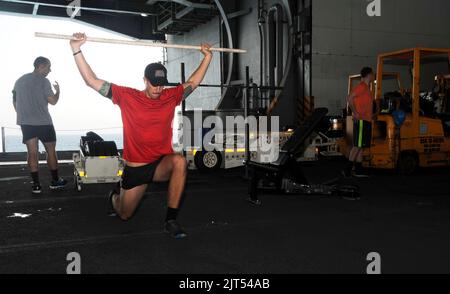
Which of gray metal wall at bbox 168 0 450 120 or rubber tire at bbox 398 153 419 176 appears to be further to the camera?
gray metal wall at bbox 168 0 450 120

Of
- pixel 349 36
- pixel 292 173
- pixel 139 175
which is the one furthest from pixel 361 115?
pixel 349 36

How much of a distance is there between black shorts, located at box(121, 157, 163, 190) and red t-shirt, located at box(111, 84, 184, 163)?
57 millimetres

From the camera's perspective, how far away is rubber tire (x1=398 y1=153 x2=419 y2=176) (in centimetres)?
754

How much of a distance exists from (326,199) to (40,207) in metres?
3.46

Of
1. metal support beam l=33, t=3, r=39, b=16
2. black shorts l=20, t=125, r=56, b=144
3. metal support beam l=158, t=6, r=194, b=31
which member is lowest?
black shorts l=20, t=125, r=56, b=144

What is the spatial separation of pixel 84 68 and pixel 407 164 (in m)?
6.29

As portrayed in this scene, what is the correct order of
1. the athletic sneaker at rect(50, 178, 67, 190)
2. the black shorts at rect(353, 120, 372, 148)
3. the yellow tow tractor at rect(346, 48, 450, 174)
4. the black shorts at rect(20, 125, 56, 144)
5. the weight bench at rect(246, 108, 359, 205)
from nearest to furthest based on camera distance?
the weight bench at rect(246, 108, 359, 205) < the black shorts at rect(20, 125, 56, 144) < the athletic sneaker at rect(50, 178, 67, 190) < the black shorts at rect(353, 120, 372, 148) < the yellow tow tractor at rect(346, 48, 450, 174)

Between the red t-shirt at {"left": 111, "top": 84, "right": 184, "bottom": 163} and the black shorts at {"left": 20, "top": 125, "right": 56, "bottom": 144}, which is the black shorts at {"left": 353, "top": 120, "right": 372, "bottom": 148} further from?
the black shorts at {"left": 20, "top": 125, "right": 56, "bottom": 144}

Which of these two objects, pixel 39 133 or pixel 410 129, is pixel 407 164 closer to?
pixel 410 129

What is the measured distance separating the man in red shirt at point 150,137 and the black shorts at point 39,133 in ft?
8.52

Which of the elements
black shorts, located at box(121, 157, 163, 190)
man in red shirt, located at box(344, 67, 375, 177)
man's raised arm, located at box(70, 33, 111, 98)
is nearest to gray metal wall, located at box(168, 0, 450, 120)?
man in red shirt, located at box(344, 67, 375, 177)

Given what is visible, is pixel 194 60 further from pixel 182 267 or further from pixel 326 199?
pixel 182 267

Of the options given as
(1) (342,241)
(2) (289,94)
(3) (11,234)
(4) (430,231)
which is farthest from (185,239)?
(2) (289,94)

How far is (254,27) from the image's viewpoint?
13898mm
